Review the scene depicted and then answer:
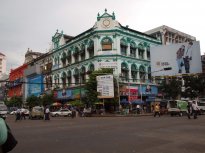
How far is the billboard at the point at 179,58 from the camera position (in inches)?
1747

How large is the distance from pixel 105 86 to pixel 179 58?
14.1 meters

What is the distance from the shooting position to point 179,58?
44844 mm

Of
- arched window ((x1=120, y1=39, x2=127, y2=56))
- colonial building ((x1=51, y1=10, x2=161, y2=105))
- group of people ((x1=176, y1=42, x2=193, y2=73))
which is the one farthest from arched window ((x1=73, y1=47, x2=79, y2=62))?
group of people ((x1=176, y1=42, x2=193, y2=73))

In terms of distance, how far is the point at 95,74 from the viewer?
41.3 meters

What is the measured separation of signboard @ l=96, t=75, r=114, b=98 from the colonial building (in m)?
4.27

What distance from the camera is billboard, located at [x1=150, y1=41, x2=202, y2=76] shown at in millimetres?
44375

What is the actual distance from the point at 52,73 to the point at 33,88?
11721 millimetres

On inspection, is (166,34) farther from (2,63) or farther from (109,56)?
(2,63)

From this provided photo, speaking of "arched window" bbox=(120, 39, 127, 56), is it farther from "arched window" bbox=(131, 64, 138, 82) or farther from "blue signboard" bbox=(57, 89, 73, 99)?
"blue signboard" bbox=(57, 89, 73, 99)

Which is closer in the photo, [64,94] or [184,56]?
[184,56]

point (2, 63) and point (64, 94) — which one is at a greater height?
point (2, 63)

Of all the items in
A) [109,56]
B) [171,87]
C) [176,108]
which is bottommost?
[176,108]

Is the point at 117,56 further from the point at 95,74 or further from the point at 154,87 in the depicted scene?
the point at 154,87

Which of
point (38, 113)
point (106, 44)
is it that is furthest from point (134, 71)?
point (38, 113)
